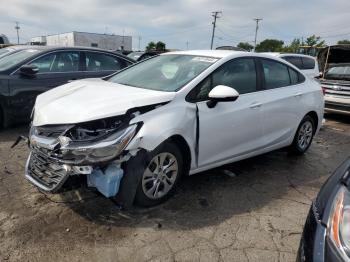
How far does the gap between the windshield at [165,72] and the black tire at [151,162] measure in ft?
2.11

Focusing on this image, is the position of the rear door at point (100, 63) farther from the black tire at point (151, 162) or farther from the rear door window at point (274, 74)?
the black tire at point (151, 162)

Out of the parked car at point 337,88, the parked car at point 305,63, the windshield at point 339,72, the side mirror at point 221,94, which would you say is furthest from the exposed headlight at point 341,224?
the parked car at point 305,63

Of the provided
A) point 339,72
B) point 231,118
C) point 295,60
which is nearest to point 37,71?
point 231,118

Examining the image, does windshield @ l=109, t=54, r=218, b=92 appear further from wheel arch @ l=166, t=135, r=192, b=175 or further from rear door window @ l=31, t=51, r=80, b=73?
rear door window @ l=31, t=51, r=80, b=73

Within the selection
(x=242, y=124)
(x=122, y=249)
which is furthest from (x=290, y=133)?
(x=122, y=249)

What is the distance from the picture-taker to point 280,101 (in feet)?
16.2

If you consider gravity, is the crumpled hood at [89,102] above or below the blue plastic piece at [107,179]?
above

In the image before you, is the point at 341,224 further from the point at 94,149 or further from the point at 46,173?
the point at 46,173

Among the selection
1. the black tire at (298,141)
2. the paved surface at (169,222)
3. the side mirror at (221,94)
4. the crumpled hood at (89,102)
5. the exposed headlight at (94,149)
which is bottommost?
the paved surface at (169,222)

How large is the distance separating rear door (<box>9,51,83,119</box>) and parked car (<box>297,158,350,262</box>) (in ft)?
17.3

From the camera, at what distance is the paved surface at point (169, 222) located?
9.75ft

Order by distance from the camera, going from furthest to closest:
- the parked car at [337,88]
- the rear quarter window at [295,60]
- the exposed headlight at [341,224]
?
the rear quarter window at [295,60]
the parked car at [337,88]
the exposed headlight at [341,224]

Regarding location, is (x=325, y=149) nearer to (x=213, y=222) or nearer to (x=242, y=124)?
(x=242, y=124)

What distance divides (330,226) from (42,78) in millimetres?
5648
